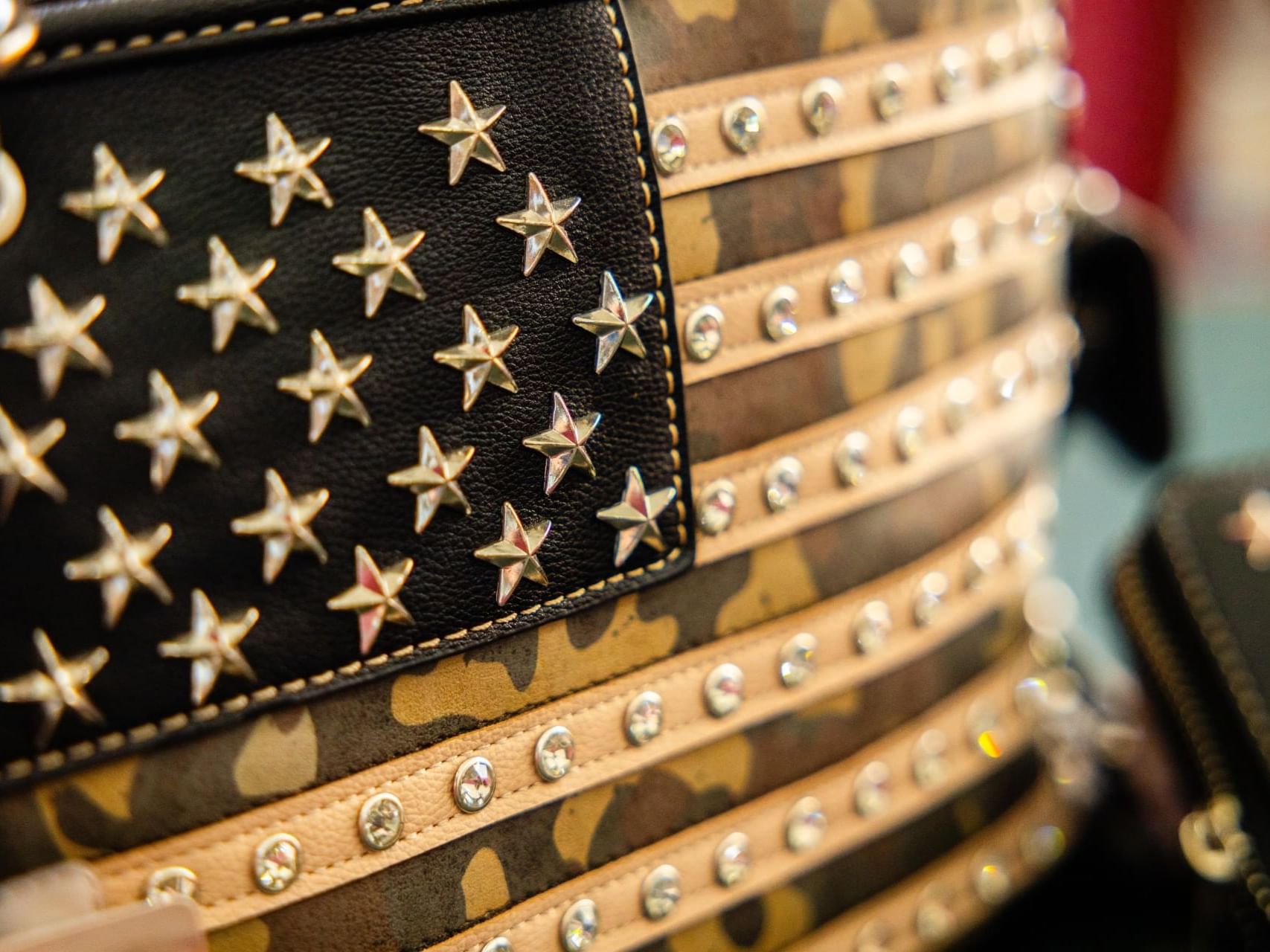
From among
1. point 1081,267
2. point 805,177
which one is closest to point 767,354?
point 805,177

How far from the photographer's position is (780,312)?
Result: 0.36m

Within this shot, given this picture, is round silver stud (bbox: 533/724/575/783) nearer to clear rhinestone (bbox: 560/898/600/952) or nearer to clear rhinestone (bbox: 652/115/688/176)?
clear rhinestone (bbox: 560/898/600/952)

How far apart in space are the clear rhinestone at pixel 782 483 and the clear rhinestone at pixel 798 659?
0.17ft

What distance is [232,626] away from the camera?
276mm

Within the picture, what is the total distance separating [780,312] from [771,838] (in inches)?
7.9

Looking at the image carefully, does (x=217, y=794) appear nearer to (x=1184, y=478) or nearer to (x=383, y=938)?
(x=383, y=938)

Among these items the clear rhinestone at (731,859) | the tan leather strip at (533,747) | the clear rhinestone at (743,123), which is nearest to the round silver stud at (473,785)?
the tan leather strip at (533,747)

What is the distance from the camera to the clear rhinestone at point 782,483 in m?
0.37

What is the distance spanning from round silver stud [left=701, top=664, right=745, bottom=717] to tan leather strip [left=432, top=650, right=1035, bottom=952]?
0.15ft

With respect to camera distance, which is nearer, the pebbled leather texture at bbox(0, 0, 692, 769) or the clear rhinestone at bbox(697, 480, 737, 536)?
the pebbled leather texture at bbox(0, 0, 692, 769)

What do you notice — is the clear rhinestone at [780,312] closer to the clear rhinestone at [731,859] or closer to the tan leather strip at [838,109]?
the tan leather strip at [838,109]

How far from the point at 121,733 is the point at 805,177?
0.91 ft

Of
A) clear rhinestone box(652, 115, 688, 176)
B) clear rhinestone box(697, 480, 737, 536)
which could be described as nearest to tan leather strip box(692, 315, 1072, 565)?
clear rhinestone box(697, 480, 737, 536)

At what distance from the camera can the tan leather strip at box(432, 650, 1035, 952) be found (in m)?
0.34
